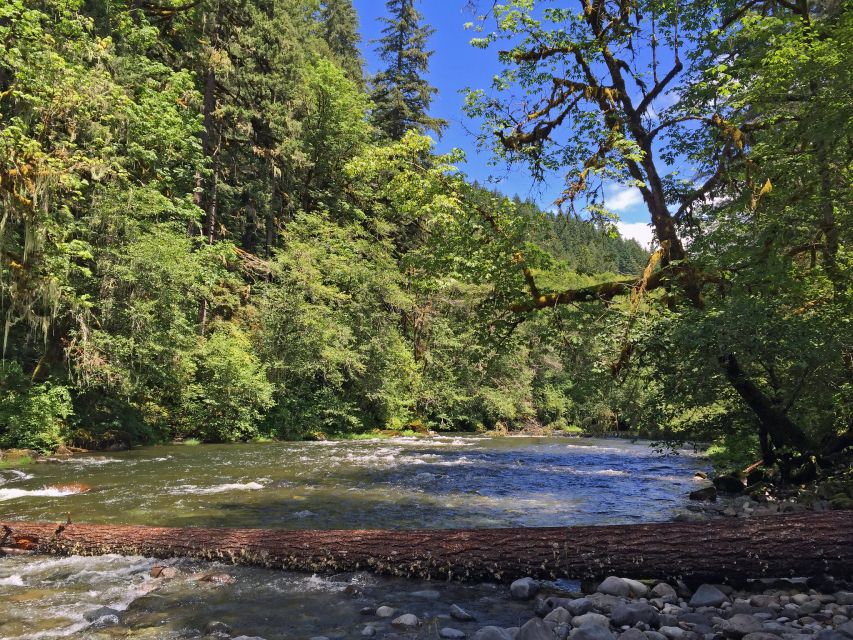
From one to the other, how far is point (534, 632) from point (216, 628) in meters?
2.58

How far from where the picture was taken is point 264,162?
2950 centimetres

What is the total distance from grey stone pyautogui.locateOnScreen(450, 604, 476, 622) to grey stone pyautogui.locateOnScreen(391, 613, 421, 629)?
34cm

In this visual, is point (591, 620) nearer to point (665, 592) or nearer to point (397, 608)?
point (665, 592)

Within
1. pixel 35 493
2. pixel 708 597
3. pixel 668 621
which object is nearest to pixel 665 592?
pixel 708 597

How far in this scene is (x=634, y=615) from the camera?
14.1ft

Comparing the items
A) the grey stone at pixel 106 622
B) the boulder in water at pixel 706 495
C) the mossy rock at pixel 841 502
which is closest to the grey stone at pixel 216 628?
the grey stone at pixel 106 622

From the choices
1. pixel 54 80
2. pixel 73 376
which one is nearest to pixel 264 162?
pixel 54 80

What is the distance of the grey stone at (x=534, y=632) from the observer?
3975 millimetres

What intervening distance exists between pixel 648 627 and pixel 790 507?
17.2 feet

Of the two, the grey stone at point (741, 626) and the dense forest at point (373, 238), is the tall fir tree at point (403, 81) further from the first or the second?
the grey stone at point (741, 626)

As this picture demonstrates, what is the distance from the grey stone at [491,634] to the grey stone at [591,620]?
0.58 meters

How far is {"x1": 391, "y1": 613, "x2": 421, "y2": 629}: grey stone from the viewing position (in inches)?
176

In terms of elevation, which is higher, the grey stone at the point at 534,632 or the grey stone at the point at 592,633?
the grey stone at the point at 592,633

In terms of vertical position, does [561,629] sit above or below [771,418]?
below
